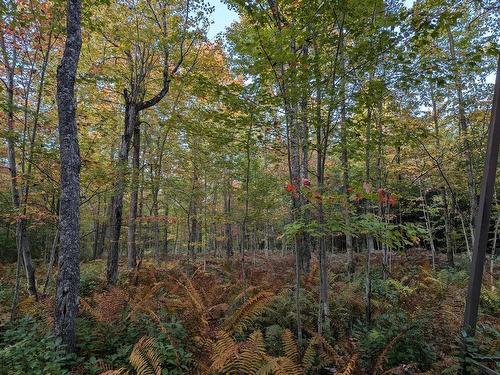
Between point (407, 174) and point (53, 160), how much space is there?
33.0ft

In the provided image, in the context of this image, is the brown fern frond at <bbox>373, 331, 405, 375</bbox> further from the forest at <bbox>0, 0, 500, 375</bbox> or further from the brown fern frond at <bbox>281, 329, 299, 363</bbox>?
the brown fern frond at <bbox>281, 329, 299, 363</bbox>

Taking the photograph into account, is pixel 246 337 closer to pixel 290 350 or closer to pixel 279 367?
pixel 290 350

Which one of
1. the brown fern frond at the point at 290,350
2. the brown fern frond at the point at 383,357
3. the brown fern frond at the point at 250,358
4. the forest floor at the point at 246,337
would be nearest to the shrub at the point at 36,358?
the forest floor at the point at 246,337

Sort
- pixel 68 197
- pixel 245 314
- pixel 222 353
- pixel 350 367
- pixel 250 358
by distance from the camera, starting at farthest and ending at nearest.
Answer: pixel 245 314
pixel 68 197
pixel 222 353
pixel 250 358
pixel 350 367

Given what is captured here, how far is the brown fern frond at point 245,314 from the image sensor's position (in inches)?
178

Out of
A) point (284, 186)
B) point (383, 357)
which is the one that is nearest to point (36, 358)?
point (284, 186)

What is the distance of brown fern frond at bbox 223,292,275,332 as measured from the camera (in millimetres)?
4523

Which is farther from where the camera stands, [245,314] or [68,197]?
[245,314]

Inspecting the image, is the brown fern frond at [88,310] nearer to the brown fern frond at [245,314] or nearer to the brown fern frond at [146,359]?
the brown fern frond at [146,359]

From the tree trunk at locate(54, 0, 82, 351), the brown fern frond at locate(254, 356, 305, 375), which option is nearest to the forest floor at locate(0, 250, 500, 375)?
the brown fern frond at locate(254, 356, 305, 375)

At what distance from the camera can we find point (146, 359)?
3367mm

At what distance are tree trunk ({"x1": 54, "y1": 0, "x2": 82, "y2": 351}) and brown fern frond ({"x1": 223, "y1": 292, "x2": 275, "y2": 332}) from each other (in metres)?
2.14

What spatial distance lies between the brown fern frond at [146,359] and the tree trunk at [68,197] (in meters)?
0.94

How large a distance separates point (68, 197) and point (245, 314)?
311cm
